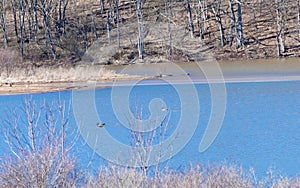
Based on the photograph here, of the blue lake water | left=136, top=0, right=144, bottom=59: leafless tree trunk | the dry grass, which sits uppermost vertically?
left=136, top=0, right=144, bottom=59: leafless tree trunk

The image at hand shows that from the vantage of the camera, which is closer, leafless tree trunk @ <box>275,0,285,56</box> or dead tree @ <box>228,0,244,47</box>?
leafless tree trunk @ <box>275,0,285,56</box>

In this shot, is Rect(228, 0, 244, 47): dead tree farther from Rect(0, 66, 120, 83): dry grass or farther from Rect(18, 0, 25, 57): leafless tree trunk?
Rect(18, 0, 25, 57): leafless tree trunk

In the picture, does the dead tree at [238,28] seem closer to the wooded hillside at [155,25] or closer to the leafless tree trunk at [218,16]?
the wooded hillside at [155,25]

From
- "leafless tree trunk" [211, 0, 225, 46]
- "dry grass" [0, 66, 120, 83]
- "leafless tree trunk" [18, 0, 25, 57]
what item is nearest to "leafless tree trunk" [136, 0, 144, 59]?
"leafless tree trunk" [211, 0, 225, 46]

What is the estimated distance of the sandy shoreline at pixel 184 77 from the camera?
31.7 metres

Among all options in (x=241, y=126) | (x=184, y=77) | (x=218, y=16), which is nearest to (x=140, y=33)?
(x=218, y=16)

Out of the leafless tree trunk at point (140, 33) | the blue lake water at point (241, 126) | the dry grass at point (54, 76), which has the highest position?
the leafless tree trunk at point (140, 33)

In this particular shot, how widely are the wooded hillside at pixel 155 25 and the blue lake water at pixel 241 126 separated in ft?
64.6

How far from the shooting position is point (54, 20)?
55969 mm

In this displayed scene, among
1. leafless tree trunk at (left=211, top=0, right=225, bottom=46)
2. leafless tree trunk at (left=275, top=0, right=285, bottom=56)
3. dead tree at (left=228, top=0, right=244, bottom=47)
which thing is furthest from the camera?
leafless tree trunk at (left=211, top=0, right=225, bottom=46)

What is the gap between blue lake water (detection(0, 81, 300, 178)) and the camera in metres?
14.7

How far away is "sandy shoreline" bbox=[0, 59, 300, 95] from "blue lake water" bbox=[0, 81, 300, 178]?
87.0 inches

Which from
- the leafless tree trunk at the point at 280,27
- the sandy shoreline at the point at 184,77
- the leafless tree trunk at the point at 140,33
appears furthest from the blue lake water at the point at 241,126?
the leafless tree trunk at the point at 140,33

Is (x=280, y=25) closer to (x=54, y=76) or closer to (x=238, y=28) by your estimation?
(x=238, y=28)
